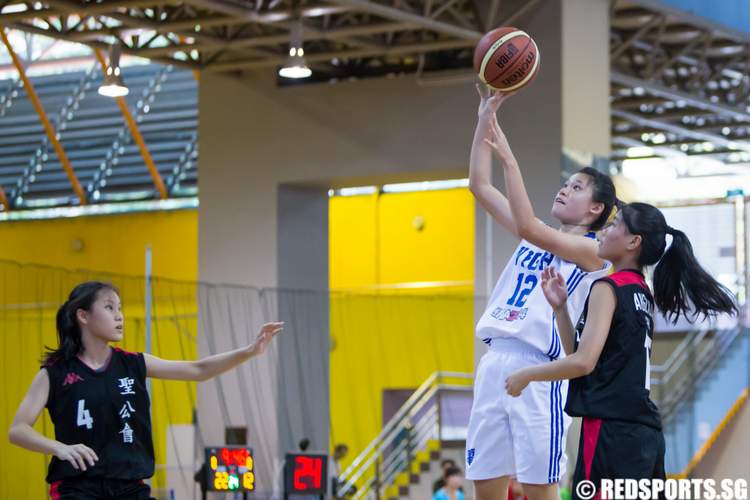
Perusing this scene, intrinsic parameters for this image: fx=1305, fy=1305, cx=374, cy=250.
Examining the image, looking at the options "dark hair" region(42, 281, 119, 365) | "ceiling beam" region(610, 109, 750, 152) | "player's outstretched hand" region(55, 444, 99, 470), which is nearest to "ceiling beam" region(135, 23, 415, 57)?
"ceiling beam" region(610, 109, 750, 152)

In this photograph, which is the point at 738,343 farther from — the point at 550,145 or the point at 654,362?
the point at 550,145

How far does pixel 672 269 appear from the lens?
15.1 feet

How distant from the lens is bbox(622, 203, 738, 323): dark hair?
447cm

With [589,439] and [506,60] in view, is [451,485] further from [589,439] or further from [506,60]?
[589,439]

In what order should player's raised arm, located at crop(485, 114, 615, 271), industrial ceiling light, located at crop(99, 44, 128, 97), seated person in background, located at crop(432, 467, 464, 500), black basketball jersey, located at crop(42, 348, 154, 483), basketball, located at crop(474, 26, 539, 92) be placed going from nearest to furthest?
1. player's raised arm, located at crop(485, 114, 615, 271)
2. black basketball jersey, located at crop(42, 348, 154, 483)
3. basketball, located at crop(474, 26, 539, 92)
4. industrial ceiling light, located at crop(99, 44, 128, 97)
5. seated person in background, located at crop(432, 467, 464, 500)

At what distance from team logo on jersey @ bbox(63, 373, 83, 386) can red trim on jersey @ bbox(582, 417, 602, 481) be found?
6.16 feet

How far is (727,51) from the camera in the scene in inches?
706

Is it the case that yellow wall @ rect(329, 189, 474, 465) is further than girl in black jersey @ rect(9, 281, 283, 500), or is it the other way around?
yellow wall @ rect(329, 189, 474, 465)

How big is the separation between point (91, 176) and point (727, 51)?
1140cm

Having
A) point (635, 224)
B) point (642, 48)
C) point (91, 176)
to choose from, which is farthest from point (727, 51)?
point (635, 224)

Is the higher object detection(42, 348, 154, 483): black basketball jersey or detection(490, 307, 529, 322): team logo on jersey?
detection(490, 307, 529, 322): team logo on jersey

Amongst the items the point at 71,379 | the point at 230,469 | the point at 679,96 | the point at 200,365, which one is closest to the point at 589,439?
the point at 200,365

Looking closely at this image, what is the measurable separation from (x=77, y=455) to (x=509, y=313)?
1712mm

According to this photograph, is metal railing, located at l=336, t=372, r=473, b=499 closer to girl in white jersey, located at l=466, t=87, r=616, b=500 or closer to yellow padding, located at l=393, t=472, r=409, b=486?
yellow padding, located at l=393, t=472, r=409, b=486
